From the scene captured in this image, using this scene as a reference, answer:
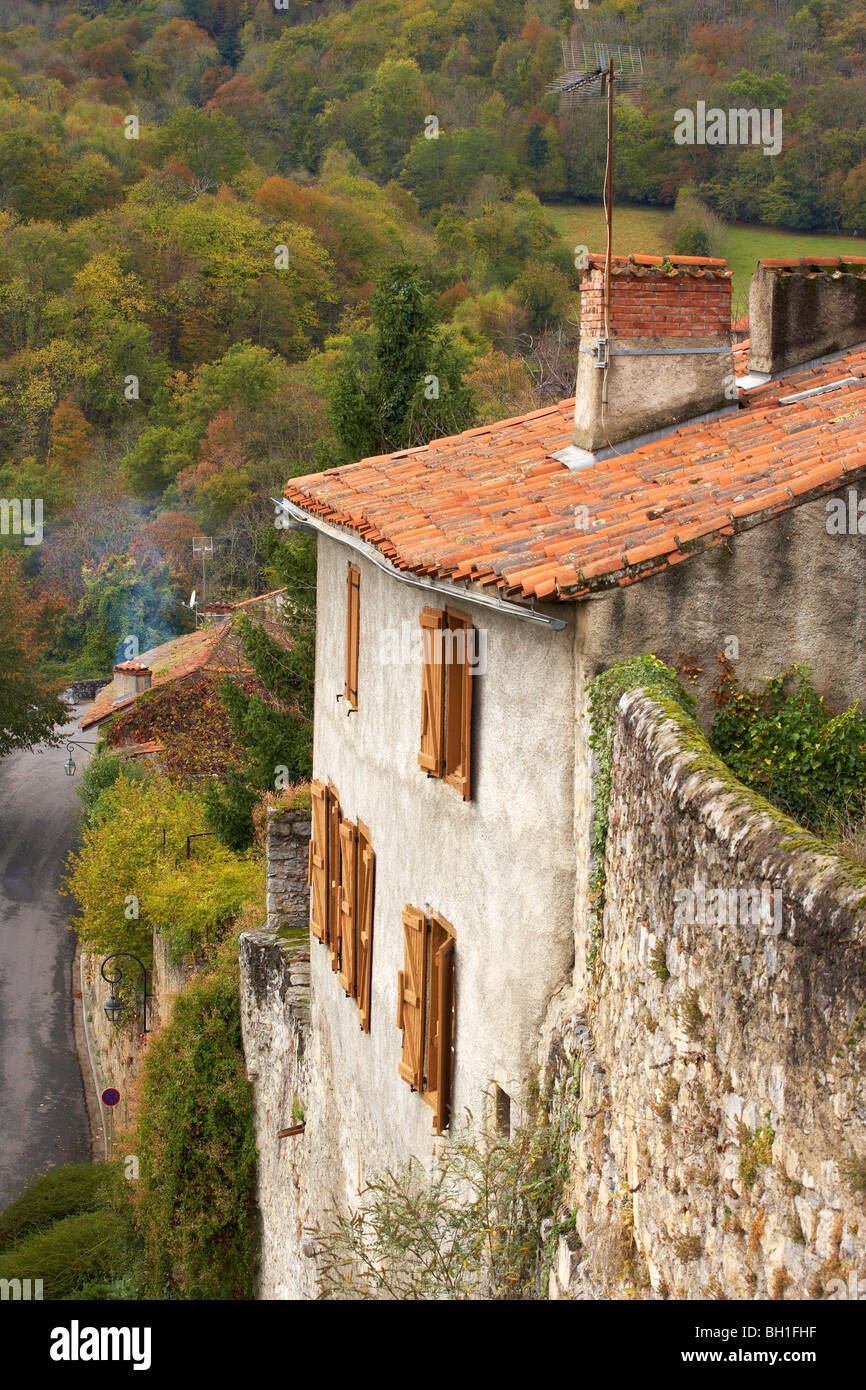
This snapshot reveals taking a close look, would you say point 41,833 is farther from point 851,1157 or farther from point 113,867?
point 851,1157

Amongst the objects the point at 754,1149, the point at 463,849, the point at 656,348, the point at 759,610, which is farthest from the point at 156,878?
the point at 754,1149

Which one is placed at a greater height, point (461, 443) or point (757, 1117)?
point (461, 443)

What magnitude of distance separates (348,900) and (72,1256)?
10.8 meters

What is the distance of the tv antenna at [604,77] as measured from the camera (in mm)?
9673

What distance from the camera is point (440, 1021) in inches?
377

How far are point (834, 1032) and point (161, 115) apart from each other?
128 m

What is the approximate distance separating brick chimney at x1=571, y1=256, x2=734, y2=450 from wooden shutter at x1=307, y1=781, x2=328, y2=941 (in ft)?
17.3

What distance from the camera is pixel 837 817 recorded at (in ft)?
22.0

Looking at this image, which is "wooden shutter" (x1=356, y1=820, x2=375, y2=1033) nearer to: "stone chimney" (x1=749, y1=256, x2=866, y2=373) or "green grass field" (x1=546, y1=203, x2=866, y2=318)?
"stone chimney" (x1=749, y1=256, x2=866, y2=373)

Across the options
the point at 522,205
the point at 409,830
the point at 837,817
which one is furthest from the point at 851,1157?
the point at 522,205

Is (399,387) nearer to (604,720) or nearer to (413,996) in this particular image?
(413,996)

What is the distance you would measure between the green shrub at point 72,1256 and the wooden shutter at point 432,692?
12867mm

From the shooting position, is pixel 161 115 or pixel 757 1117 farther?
pixel 161 115

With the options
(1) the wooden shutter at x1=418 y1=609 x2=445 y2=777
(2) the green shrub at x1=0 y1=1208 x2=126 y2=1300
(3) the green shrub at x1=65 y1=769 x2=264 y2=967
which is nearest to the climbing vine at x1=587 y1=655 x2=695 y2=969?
(1) the wooden shutter at x1=418 y1=609 x2=445 y2=777
